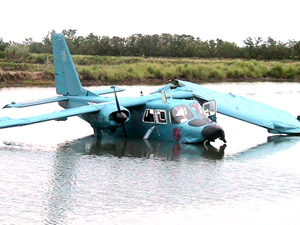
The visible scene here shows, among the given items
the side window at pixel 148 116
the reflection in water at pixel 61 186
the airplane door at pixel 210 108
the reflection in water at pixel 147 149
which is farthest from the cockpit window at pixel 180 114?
the reflection in water at pixel 61 186

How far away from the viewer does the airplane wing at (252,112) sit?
96.9 ft

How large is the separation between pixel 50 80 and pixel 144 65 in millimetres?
12002

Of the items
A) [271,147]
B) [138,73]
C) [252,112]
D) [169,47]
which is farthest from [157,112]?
[169,47]

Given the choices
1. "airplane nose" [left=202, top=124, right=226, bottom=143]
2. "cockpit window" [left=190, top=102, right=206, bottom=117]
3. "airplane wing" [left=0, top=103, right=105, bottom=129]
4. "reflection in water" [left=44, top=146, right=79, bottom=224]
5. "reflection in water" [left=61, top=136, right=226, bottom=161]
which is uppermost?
"cockpit window" [left=190, top=102, right=206, bottom=117]

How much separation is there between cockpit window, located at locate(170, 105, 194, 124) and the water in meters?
1.08

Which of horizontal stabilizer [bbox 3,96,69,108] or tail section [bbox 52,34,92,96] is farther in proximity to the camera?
tail section [bbox 52,34,92,96]

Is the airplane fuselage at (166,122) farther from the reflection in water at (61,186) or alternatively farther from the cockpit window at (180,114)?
the reflection in water at (61,186)

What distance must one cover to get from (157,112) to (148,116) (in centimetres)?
66

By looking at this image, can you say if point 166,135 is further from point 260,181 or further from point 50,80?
point 50,80

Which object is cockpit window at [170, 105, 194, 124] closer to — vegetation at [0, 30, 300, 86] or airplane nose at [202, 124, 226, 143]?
airplane nose at [202, 124, 226, 143]

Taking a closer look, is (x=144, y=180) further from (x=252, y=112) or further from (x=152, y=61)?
(x=152, y=61)

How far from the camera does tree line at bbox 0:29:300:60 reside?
359 ft

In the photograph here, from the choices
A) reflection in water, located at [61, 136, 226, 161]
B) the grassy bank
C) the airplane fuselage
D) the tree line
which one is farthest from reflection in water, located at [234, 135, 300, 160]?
the tree line

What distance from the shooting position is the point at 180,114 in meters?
26.9
